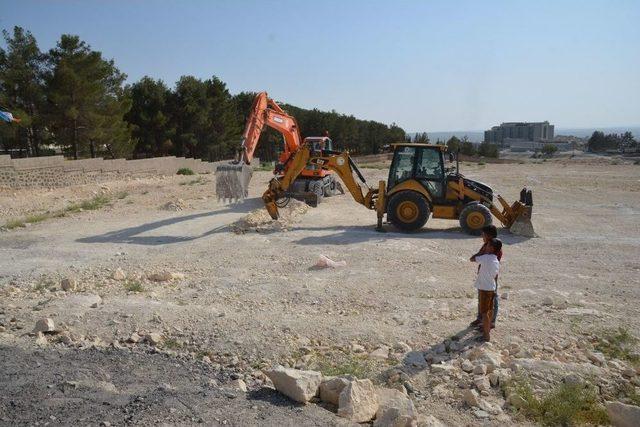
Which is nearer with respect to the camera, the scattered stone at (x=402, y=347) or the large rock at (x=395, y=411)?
the large rock at (x=395, y=411)

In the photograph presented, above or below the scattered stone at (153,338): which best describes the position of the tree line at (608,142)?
above

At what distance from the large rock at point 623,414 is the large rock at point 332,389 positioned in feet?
7.85

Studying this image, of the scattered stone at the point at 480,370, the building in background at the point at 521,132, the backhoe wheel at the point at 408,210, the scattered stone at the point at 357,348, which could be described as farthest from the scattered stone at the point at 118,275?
the building in background at the point at 521,132

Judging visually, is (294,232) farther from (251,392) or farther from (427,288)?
(251,392)

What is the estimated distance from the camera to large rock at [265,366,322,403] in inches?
190

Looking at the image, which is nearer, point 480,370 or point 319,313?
point 480,370

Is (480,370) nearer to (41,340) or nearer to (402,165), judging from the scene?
(41,340)

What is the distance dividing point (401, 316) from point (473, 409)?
2.30 metres

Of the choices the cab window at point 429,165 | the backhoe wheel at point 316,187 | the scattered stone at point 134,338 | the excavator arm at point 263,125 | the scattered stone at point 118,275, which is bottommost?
the scattered stone at point 134,338

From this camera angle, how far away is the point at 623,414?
468cm

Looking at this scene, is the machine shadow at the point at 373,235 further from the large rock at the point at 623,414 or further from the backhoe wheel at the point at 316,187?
the large rock at the point at 623,414

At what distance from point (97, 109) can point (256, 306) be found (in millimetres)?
22551

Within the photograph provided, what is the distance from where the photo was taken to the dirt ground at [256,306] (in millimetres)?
4867

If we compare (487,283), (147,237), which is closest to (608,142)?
(147,237)
